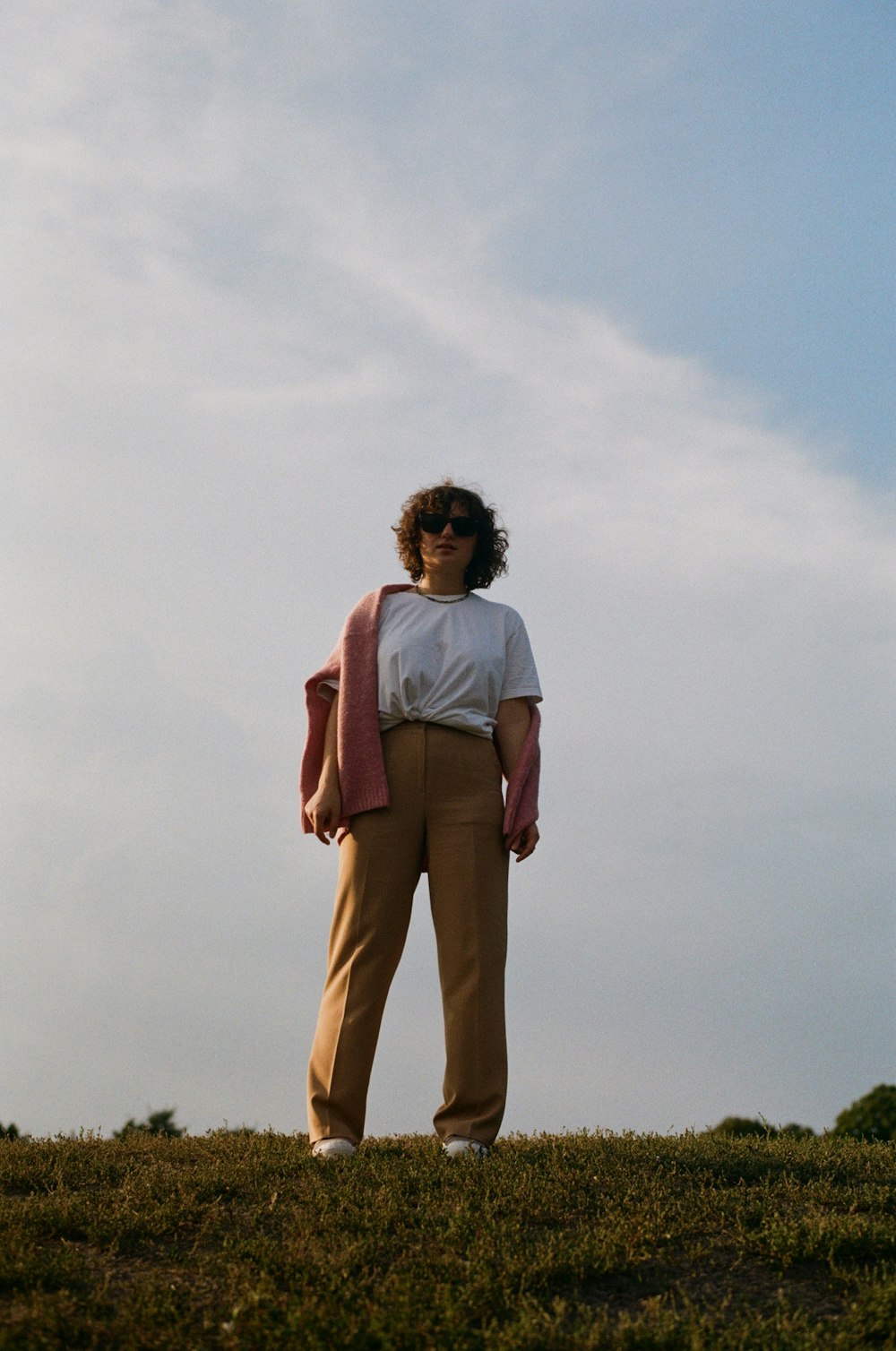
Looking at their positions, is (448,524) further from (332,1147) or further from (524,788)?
(332,1147)

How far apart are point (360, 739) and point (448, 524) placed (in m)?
1.21

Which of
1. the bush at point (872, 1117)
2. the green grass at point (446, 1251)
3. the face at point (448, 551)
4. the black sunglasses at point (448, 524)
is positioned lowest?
the green grass at point (446, 1251)

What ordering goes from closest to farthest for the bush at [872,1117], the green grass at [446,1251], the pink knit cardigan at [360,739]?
the green grass at [446,1251], the pink knit cardigan at [360,739], the bush at [872,1117]

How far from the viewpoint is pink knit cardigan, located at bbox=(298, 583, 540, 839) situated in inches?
244

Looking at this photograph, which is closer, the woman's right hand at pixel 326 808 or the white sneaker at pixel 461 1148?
the white sneaker at pixel 461 1148

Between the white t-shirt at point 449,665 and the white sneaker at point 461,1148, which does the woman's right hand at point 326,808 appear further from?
the white sneaker at point 461,1148

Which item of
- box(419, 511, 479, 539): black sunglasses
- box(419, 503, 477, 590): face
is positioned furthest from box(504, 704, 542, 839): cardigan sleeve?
box(419, 511, 479, 539): black sunglasses

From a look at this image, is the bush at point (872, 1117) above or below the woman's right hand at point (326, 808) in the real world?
below

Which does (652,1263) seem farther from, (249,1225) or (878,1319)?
(249,1225)

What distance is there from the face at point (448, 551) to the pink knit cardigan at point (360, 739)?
0.32 m

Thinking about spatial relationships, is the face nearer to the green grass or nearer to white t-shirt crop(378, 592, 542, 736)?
white t-shirt crop(378, 592, 542, 736)

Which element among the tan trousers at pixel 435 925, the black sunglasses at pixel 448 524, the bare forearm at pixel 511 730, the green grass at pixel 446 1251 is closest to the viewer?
the green grass at pixel 446 1251

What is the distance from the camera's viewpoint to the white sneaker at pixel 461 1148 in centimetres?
569

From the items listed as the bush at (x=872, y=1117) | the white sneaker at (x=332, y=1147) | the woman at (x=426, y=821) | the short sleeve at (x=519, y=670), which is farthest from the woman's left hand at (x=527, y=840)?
the bush at (x=872, y=1117)
